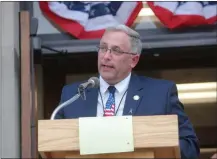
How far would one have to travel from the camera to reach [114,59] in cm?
329

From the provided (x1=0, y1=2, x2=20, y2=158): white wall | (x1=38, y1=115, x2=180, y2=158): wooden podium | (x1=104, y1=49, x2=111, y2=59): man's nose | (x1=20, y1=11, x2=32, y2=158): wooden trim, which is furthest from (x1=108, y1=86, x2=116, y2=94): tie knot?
(x1=0, y1=2, x2=20, y2=158): white wall

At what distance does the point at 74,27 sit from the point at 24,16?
64cm

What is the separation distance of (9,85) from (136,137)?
124 inches

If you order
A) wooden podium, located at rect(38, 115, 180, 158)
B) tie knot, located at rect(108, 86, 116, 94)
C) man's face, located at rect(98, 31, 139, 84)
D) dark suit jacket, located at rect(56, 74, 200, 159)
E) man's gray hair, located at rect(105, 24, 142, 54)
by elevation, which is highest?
man's gray hair, located at rect(105, 24, 142, 54)

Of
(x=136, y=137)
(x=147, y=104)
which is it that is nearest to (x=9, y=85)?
(x=147, y=104)

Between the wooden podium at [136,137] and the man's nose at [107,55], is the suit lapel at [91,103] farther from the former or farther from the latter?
the wooden podium at [136,137]

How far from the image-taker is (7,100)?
17.9 feet

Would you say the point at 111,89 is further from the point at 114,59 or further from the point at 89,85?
the point at 89,85

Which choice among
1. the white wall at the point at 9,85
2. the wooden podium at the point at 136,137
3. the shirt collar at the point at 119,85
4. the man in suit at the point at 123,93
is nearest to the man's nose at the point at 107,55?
the man in suit at the point at 123,93

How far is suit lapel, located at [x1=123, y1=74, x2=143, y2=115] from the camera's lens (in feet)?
10.2

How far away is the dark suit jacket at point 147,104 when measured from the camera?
308cm

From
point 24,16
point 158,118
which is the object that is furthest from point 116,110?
point 24,16

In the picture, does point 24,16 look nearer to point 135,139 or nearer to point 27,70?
point 27,70

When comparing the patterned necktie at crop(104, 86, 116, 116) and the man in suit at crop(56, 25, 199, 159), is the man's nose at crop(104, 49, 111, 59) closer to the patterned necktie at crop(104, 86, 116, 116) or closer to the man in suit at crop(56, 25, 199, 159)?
the man in suit at crop(56, 25, 199, 159)
